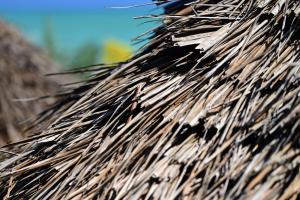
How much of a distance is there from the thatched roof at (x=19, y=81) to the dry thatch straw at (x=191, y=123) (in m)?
3.53

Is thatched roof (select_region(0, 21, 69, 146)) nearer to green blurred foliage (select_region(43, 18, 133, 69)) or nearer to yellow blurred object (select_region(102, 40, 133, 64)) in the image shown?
green blurred foliage (select_region(43, 18, 133, 69))

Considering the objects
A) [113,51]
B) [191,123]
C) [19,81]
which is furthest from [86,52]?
[191,123]

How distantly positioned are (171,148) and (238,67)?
390 mm

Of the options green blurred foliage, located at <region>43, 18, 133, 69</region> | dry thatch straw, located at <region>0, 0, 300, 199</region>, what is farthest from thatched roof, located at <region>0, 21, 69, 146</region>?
green blurred foliage, located at <region>43, 18, 133, 69</region>

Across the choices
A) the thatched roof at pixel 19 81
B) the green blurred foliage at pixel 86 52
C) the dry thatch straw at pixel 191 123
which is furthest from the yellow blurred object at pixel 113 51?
the dry thatch straw at pixel 191 123

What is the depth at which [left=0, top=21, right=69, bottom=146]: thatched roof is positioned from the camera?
6193 millimetres

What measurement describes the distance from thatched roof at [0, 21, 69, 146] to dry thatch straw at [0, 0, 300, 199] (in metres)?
3.53

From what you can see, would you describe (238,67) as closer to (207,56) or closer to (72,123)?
(207,56)

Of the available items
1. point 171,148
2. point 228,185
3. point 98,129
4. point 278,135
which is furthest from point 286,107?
point 98,129

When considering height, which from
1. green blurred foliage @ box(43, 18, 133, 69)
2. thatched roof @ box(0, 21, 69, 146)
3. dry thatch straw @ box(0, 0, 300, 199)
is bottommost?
green blurred foliage @ box(43, 18, 133, 69)

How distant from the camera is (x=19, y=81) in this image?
6.74m

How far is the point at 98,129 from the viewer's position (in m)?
2.43

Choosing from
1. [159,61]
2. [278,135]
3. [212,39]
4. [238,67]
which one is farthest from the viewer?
[159,61]

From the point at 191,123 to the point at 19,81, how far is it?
16.3 ft
